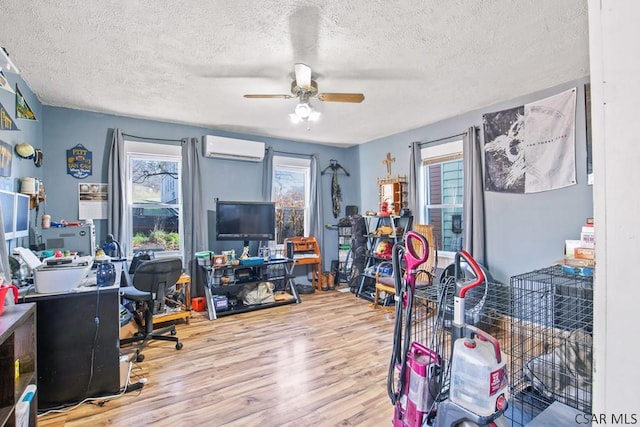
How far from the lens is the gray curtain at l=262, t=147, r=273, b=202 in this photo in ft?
15.5

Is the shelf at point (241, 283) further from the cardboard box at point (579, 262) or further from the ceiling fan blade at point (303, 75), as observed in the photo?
the cardboard box at point (579, 262)

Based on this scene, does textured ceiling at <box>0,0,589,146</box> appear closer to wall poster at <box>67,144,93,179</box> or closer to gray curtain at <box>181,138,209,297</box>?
wall poster at <box>67,144,93,179</box>

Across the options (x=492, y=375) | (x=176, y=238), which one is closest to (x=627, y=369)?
(x=492, y=375)

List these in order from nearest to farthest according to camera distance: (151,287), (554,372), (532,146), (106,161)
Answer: (554,372) → (151,287) → (532,146) → (106,161)

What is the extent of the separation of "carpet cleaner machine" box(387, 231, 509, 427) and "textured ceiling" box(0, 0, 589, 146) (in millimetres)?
1448

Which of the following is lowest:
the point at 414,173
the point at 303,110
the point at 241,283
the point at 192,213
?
the point at 241,283

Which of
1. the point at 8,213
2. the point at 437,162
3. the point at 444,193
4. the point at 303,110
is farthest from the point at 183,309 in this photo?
the point at 437,162

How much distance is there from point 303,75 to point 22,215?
2.50 m

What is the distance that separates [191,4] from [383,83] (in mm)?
1722

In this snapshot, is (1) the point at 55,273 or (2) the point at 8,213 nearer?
(1) the point at 55,273

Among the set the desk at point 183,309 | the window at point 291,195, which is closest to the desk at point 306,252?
the window at point 291,195

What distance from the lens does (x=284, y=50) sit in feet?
7.48

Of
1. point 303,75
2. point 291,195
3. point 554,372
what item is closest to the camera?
point 554,372

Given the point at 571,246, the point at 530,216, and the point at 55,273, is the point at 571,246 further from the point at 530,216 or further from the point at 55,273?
the point at 55,273
